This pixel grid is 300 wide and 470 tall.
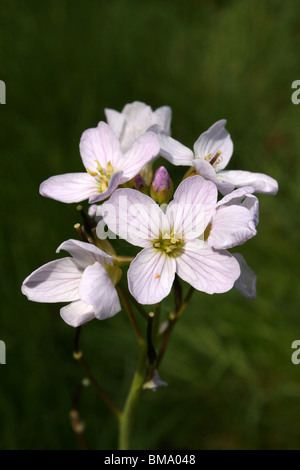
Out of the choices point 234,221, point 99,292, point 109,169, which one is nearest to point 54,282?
point 99,292

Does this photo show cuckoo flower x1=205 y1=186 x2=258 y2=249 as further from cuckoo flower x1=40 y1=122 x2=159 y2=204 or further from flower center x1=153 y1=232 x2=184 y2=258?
cuckoo flower x1=40 y1=122 x2=159 y2=204

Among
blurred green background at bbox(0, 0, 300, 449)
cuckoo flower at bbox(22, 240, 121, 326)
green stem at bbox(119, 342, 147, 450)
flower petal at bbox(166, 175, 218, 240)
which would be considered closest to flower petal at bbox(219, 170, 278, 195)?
flower petal at bbox(166, 175, 218, 240)

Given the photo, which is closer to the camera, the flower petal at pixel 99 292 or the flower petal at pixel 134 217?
the flower petal at pixel 99 292

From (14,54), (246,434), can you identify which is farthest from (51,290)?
(14,54)

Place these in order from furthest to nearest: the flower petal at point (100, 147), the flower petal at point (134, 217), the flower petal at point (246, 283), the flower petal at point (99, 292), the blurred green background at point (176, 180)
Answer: the blurred green background at point (176, 180), the flower petal at point (100, 147), the flower petal at point (246, 283), the flower petal at point (134, 217), the flower petal at point (99, 292)

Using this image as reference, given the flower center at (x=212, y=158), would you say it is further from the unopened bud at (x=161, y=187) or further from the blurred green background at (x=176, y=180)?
the blurred green background at (x=176, y=180)

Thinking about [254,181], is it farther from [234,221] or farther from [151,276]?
[151,276]

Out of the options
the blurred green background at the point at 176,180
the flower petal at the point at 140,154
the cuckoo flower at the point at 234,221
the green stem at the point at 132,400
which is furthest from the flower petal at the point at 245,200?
the blurred green background at the point at 176,180
